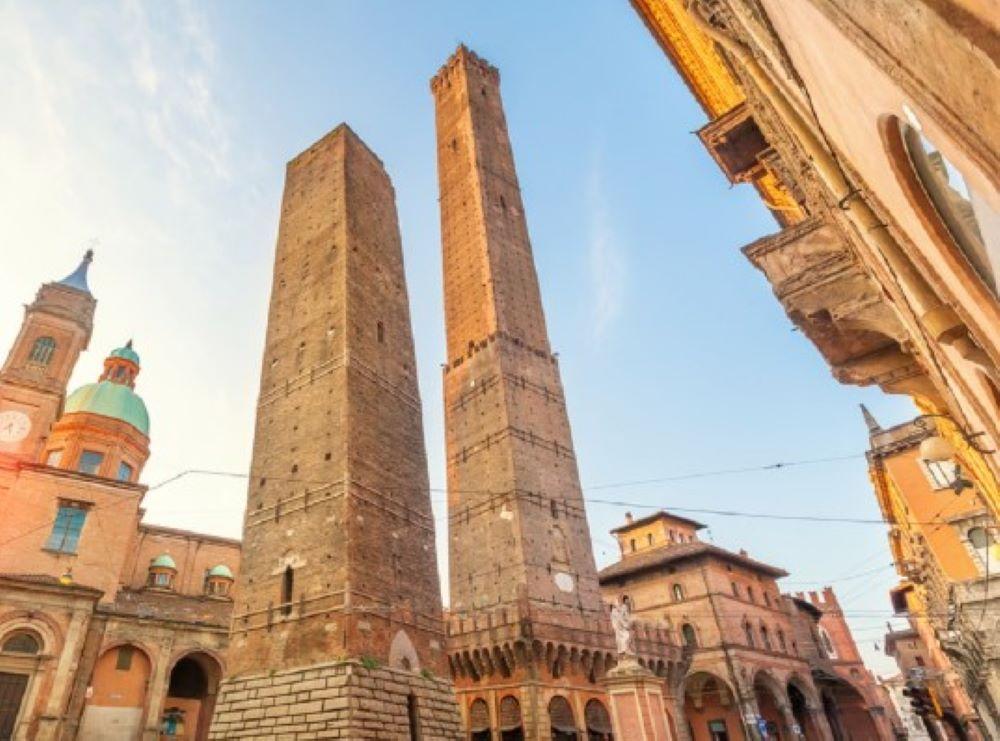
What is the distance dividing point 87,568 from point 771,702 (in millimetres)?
33630

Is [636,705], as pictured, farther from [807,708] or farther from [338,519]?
[807,708]

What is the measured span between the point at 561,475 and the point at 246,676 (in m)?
→ 16.0

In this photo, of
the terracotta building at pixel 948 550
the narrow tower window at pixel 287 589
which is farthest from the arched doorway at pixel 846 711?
the narrow tower window at pixel 287 589

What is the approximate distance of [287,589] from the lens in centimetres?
1413

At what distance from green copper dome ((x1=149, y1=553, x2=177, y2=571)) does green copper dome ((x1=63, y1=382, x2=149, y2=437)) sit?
6239mm

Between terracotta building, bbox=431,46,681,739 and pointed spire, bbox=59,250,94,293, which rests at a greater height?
pointed spire, bbox=59,250,94,293

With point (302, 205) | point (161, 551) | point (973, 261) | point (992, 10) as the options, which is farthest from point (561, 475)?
point (992, 10)

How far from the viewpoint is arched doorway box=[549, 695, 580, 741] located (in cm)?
2053

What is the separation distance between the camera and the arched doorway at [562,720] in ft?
67.4

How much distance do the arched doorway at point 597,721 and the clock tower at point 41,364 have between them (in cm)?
2444

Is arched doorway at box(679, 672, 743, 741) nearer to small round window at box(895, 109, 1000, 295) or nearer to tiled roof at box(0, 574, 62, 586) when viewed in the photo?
tiled roof at box(0, 574, 62, 586)

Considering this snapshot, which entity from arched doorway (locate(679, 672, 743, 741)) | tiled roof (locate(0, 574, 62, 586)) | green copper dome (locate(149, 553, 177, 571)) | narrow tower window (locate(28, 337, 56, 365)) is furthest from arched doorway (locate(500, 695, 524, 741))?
narrow tower window (locate(28, 337, 56, 365))

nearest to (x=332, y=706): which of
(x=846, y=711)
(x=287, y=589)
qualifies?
(x=287, y=589)

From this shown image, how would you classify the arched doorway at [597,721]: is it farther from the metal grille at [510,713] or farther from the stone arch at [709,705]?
the stone arch at [709,705]
